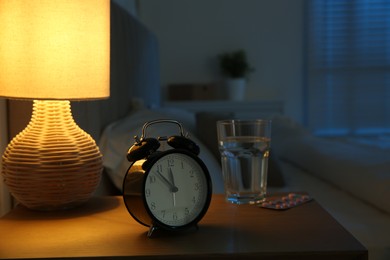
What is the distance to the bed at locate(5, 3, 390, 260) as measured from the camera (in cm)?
137

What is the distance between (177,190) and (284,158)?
1.51m

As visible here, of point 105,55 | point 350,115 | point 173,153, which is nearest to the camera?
point 173,153

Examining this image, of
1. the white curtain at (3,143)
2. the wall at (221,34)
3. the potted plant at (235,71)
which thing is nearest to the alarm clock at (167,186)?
the white curtain at (3,143)

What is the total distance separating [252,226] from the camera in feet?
3.05

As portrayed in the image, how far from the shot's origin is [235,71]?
3.83 meters

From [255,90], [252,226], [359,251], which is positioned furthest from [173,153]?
[255,90]

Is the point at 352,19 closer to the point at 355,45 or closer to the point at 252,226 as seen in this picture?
the point at 355,45

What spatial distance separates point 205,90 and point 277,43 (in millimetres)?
706

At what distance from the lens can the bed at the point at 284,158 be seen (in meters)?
1.37

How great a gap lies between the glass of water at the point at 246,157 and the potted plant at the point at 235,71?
264 centimetres

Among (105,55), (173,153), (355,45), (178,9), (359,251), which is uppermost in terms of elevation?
(178,9)

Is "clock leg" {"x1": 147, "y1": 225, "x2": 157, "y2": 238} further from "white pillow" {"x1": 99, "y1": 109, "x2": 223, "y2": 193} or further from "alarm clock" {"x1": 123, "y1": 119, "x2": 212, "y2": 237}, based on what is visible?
"white pillow" {"x1": 99, "y1": 109, "x2": 223, "y2": 193}

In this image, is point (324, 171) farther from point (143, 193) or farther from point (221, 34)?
point (221, 34)

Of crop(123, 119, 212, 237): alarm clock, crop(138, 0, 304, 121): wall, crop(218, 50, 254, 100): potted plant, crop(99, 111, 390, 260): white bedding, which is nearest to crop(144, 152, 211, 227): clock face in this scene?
crop(123, 119, 212, 237): alarm clock
